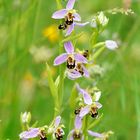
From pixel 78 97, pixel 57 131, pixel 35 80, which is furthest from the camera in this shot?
pixel 35 80

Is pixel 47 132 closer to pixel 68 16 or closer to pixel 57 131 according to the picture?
pixel 57 131

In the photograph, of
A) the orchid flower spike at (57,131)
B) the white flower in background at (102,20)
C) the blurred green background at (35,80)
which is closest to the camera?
the orchid flower spike at (57,131)

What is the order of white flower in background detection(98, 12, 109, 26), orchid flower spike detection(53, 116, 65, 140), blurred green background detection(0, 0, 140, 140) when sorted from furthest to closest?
blurred green background detection(0, 0, 140, 140)
white flower in background detection(98, 12, 109, 26)
orchid flower spike detection(53, 116, 65, 140)

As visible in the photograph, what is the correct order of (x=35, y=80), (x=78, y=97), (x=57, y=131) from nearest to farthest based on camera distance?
1. (x=57, y=131)
2. (x=78, y=97)
3. (x=35, y=80)

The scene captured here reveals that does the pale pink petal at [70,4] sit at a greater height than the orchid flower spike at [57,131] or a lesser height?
greater

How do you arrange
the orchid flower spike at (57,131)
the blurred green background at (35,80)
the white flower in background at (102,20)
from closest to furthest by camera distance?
the orchid flower spike at (57,131), the white flower in background at (102,20), the blurred green background at (35,80)

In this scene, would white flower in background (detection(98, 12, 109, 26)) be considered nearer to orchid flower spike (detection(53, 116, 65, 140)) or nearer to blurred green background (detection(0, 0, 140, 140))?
orchid flower spike (detection(53, 116, 65, 140))

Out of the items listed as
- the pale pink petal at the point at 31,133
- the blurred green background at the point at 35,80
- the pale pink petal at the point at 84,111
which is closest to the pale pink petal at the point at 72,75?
the pale pink petal at the point at 84,111

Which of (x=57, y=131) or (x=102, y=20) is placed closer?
(x=57, y=131)

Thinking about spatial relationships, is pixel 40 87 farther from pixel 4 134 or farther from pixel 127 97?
pixel 4 134

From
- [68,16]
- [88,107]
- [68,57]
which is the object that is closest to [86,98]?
[88,107]

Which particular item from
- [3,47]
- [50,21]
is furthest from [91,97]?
[50,21]

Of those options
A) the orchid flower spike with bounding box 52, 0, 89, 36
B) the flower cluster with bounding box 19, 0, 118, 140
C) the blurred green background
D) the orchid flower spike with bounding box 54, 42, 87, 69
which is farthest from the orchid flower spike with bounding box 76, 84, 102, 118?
the blurred green background

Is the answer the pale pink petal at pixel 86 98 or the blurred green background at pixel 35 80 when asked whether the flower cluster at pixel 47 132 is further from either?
the blurred green background at pixel 35 80
